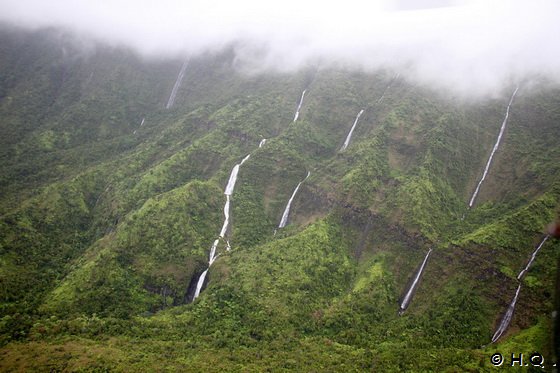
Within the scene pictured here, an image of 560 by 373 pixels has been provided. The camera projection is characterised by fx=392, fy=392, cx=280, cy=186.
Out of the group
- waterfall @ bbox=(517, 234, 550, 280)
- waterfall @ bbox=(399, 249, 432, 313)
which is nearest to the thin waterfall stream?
waterfall @ bbox=(399, 249, 432, 313)

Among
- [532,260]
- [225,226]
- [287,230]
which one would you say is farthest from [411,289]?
[225,226]

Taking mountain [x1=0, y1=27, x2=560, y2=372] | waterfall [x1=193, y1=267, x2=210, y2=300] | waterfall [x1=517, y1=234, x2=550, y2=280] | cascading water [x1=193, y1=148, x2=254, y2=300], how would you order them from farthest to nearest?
cascading water [x1=193, y1=148, x2=254, y2=300], waterfall [x1=193, y1=267, x2=210, y2=300], waterfall [x1=517, y1=234, x2=550, y2=280], mountain [x1=0, y1=27, x2=560, y2=372]

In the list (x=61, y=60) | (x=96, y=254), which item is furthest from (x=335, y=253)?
(x=61, y=60)

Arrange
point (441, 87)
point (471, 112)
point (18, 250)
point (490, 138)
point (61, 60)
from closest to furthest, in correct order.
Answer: point (18, 250) → point (490, 138) → point (471, 112) → point (441, 87) → point (61, 60)

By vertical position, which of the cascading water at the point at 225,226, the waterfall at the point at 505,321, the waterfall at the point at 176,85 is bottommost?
the waterfall at the point at 505,321

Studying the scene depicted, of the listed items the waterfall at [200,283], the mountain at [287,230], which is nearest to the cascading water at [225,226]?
the waterfall at [200,283]

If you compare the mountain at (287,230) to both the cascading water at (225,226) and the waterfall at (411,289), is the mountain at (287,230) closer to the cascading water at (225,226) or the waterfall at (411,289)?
the waterfall at (411,289)

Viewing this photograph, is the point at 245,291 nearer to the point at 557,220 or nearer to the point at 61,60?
the point at 557,220

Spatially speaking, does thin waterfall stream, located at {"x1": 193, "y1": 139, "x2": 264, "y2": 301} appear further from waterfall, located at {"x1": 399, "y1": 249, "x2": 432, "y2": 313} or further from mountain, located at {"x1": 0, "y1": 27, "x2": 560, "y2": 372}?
waterfall, located at {"x1": 399, "y1": 249, "x2": 432, "y2": 313}
